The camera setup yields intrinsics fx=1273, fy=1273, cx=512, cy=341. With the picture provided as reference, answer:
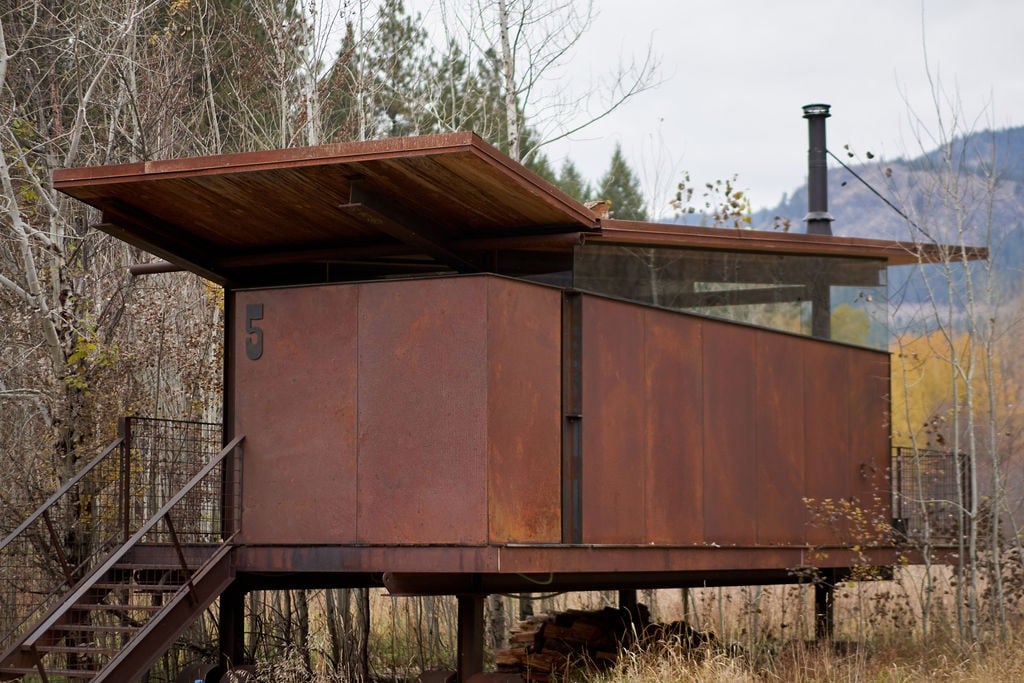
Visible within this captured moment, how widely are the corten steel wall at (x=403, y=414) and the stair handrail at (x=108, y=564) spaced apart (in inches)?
20.4

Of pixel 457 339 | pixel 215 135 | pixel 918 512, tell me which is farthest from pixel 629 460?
pixel 215 135

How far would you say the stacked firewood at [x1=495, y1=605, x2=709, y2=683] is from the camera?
40.2 ft

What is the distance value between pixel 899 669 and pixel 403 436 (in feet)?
16.1

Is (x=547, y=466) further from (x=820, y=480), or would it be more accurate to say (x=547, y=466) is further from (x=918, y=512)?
(x=918, y=512)

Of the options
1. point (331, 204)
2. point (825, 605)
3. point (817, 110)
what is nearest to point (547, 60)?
point (817, 110)

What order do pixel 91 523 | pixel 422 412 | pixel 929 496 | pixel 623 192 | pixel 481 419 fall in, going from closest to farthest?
pixel 481 419 → pixel 422 412 → pixel 91 523 → pixel 929 496 → pixel 623 192

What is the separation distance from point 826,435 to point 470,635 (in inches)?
189

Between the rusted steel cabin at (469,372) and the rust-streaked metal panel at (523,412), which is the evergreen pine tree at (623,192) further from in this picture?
the rust-streaked metal panel at (523,412)

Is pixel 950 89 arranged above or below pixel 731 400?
above

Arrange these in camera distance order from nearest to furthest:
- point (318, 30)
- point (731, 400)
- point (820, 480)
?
point (731, 400)
point (820, 480)
point (318, 30)

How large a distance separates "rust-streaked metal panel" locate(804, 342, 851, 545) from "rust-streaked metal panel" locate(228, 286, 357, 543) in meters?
5.20

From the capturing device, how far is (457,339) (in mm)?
9562

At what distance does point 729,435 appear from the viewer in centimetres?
1198

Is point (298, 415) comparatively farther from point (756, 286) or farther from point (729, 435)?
point (756, 286)
